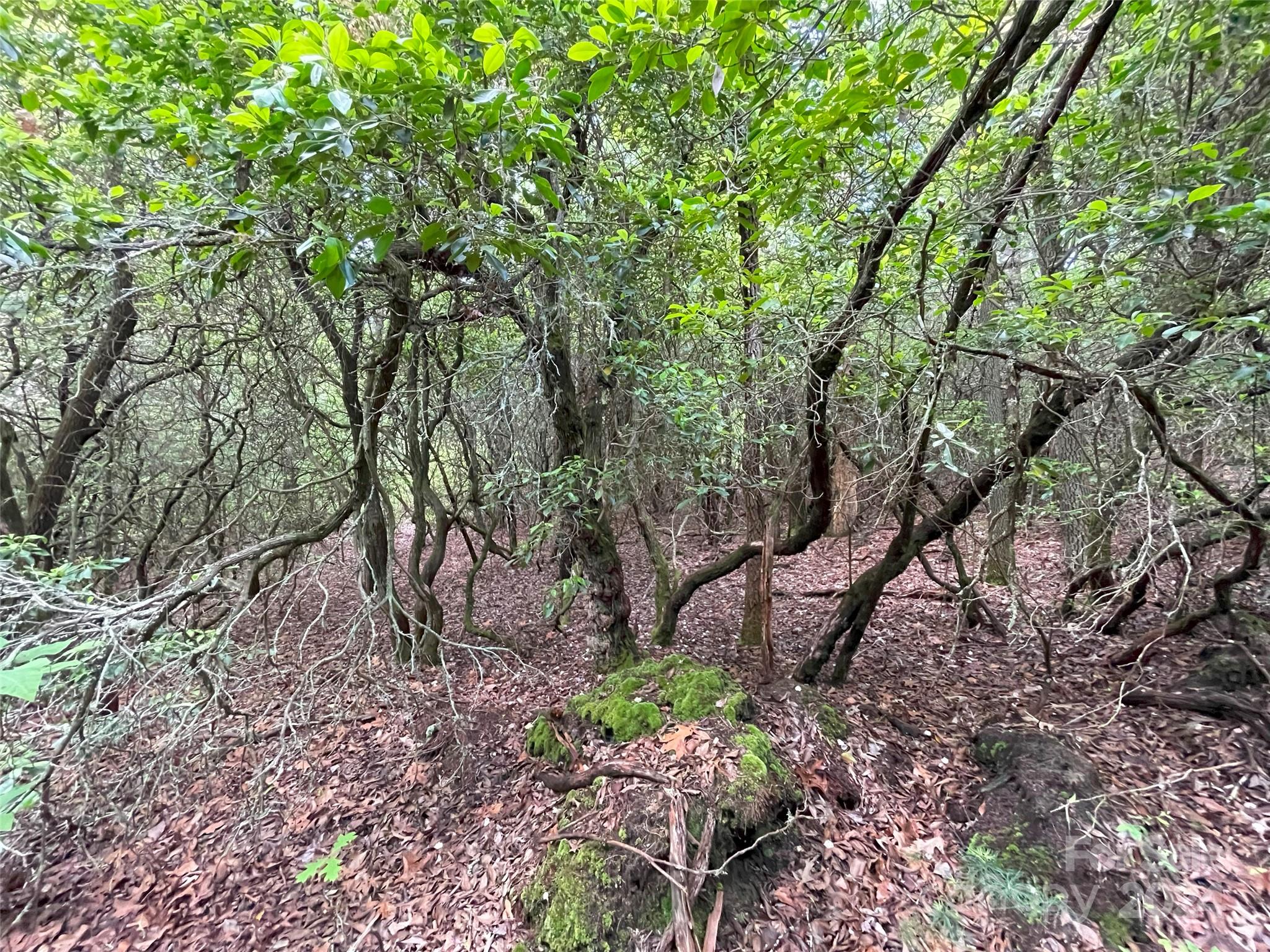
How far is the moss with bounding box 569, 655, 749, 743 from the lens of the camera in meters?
3.28

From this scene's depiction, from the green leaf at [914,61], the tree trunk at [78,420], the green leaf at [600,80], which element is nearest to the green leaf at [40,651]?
the green leaf at [600,80]

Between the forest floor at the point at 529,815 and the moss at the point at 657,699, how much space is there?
20cm

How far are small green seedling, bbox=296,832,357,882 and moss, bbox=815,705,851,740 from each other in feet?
10.4

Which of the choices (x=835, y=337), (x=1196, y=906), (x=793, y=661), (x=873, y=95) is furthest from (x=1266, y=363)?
(x=793, y=661)

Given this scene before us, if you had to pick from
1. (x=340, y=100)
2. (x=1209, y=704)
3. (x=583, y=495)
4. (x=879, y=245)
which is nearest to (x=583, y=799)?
(x=583, y=495)

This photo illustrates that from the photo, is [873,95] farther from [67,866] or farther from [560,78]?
[67,866]

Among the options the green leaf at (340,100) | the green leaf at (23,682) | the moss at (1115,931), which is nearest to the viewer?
the green leaf at (340,100)

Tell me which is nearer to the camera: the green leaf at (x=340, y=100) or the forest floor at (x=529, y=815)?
the green leaf at (x=340, y=100)

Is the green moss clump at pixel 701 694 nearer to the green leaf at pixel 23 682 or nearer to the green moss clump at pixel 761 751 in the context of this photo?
the green moss clump at pixel 761 751

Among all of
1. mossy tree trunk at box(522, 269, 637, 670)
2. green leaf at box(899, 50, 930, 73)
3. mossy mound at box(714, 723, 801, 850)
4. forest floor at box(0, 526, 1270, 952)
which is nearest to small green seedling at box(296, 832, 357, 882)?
forest floor at box(0, 526, 1270, 952)

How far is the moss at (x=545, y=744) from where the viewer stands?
3.45 metres

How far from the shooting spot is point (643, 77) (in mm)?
3447

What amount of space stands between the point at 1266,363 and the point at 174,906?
20.5 ft

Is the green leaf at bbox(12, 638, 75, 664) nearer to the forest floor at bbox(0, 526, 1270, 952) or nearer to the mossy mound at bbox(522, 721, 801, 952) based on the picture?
the forest floor at bbox(0, 526, 1270, 952)
